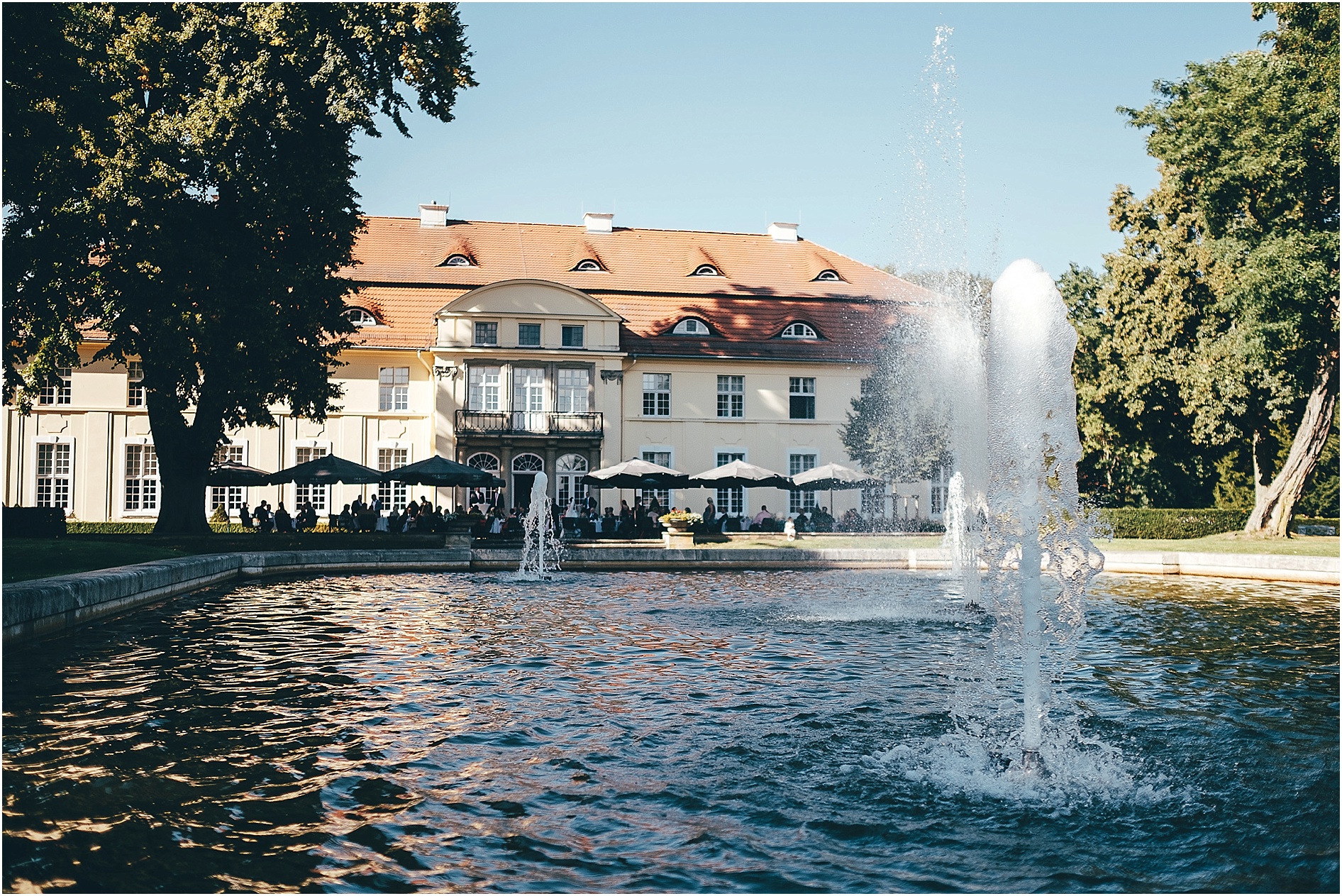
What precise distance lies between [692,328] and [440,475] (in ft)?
51.6

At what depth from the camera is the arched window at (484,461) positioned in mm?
40469

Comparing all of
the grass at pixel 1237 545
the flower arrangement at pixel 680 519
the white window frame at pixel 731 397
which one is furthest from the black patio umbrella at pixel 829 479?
the white window frame at pixel 731 397

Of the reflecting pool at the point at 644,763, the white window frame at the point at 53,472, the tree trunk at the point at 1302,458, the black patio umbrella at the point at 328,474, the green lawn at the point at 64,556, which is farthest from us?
the white window frame at the point at 53,472

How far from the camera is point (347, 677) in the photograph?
33.9 feet

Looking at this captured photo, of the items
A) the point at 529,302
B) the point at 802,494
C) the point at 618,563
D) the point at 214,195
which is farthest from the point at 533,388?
the point at 618,563

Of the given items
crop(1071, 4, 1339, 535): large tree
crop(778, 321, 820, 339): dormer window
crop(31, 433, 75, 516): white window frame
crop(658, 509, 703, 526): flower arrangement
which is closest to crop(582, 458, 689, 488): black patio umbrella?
crop(658, 509, 703, 526): flower arrangement

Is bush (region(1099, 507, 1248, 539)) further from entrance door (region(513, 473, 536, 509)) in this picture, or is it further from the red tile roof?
entrance door (region(513, 473, 536, 509))

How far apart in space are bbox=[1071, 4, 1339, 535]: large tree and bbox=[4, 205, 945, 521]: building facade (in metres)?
10.7

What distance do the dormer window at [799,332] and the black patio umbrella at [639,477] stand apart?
1221 centimetres

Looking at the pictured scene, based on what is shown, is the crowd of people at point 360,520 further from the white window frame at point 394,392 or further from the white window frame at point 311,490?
the white window frame at point 394,392

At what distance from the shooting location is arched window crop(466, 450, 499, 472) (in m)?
Result: 40.5

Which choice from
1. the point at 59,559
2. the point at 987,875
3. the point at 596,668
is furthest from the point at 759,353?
the point at 987,875

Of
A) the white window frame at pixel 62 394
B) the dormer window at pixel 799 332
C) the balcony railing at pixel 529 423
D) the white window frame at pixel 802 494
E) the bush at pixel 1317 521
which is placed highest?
the dormer window at pixel 799 332

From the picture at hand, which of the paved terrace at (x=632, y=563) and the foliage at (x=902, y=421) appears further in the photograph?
the foliage at (x=902, y=421)
